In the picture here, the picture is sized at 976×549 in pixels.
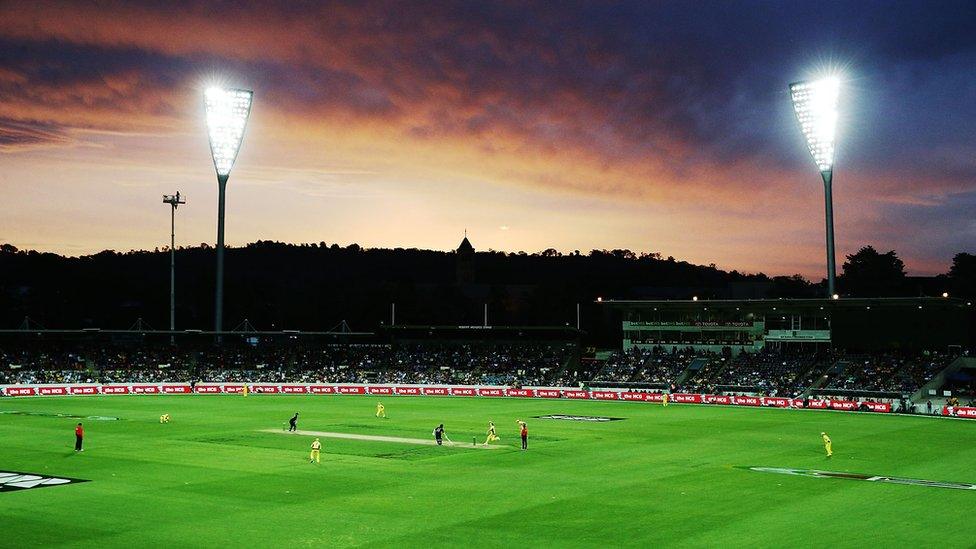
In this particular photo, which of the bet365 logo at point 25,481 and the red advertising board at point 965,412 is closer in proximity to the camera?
the bet365 logo at point 25,481

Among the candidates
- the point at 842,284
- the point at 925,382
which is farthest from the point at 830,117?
the point at 842,284

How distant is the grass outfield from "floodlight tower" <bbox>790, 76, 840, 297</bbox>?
24974 millimetres

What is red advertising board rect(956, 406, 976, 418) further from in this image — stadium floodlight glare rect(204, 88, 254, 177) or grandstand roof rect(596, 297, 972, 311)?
stadium floodlight glare rect(204, 88, 254, 177)

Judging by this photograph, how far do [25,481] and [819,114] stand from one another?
63.3 m

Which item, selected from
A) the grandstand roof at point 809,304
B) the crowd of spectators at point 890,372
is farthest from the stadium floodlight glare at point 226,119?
the crowd of spectators at point 890,372

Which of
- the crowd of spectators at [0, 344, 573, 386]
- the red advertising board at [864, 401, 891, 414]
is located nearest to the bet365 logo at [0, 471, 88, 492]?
the red advertising board at [864, 401, 891, 414]

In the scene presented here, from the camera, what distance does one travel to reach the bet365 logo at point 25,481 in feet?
108

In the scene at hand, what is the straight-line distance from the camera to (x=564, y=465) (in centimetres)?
4031

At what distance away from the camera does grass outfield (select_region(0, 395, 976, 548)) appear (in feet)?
85.6

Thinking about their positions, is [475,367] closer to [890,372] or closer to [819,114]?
[890,372]

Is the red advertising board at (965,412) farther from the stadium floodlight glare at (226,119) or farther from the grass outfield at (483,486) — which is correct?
the stadium floodlight glare at (226,119)

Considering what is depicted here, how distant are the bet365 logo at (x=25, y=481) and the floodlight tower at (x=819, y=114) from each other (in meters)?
61.4

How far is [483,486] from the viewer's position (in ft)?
112

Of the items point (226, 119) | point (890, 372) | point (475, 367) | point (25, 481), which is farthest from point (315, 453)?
point (475, 367)
